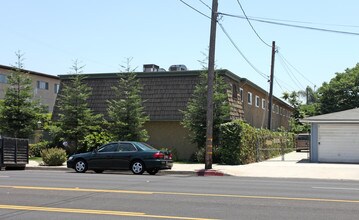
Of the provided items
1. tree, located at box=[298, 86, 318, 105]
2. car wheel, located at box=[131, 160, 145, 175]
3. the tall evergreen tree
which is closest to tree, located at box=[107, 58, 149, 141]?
the tall evergreen tree

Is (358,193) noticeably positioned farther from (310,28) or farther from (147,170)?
(310,28)

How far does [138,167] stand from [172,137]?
10630 millimetres

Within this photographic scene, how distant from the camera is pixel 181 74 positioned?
100 ft

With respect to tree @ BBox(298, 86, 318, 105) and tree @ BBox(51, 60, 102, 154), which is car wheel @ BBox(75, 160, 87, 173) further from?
tree @ BBox(298, 86, 318, 105)

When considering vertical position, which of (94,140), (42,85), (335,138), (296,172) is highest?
(42,85)

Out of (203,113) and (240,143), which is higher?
(203,113)

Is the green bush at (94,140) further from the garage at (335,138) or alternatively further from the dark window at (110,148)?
the garage at (335,138)

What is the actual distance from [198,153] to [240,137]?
2862mm

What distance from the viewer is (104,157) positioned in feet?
67.9

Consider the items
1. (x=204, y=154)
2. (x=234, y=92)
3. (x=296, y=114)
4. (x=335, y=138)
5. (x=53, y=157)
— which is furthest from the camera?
(x=296, y=114)

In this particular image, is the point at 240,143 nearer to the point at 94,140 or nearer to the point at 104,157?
the point at 104,157

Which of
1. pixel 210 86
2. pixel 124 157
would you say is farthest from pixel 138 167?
pixel 210 86

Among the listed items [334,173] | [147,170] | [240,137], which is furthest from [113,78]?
[334,173]

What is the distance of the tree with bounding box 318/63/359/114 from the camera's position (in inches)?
2079
